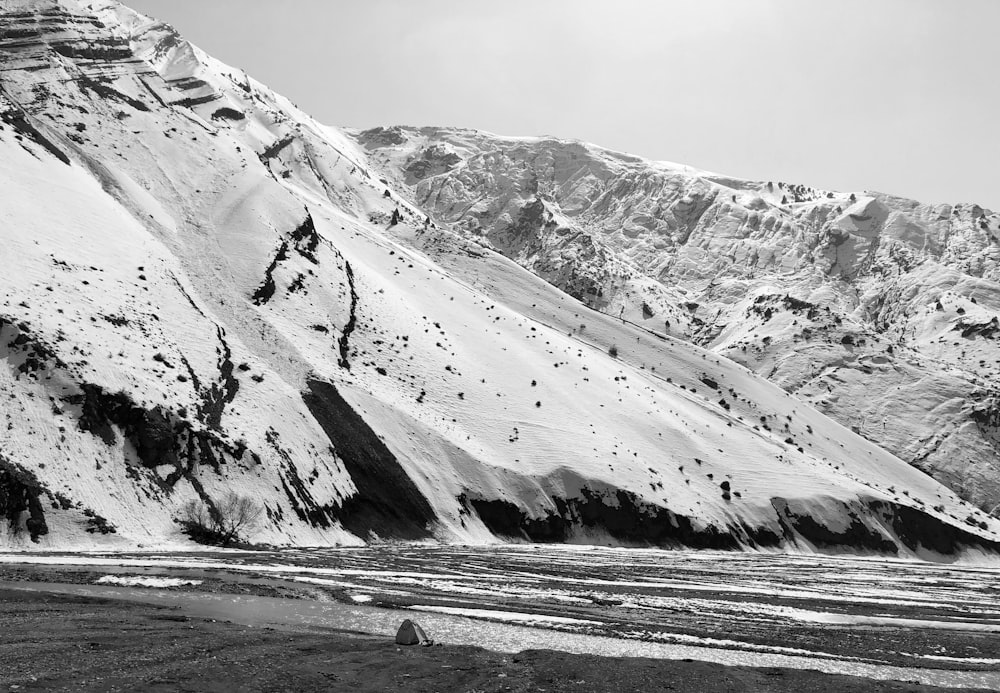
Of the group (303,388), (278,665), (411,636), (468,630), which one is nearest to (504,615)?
(468,630)

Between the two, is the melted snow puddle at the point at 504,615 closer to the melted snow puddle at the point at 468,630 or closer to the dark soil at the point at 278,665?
the melted snow puddle at the point at 468,630

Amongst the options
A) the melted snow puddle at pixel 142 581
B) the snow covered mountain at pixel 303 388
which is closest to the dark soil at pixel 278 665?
the melted snow puddle at pixel 142 581

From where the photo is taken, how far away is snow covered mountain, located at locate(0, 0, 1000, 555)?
2463 inches

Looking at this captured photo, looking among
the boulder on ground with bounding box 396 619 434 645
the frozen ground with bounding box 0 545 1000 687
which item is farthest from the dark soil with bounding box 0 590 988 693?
the frozen ground with bounding box 0 545 1000 687

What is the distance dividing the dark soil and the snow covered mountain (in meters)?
31.2

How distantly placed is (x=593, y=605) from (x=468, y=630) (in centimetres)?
1204

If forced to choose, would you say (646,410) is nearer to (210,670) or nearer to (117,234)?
(117,234)

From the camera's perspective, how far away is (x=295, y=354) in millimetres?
86875

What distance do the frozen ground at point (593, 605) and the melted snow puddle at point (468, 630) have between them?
0.08 m

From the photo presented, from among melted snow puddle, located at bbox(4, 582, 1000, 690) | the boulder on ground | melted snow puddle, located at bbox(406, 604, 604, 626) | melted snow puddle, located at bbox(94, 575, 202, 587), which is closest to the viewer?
the boulder on ground

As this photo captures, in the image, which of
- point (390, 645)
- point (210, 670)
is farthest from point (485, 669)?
point (210, 670)

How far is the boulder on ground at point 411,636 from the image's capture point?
24375 mm

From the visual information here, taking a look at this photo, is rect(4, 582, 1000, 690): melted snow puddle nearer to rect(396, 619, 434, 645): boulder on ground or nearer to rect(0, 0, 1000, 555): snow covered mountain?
rect(396, 619, 434, 645): boulder on ground

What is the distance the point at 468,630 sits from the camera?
28078 millimetres
